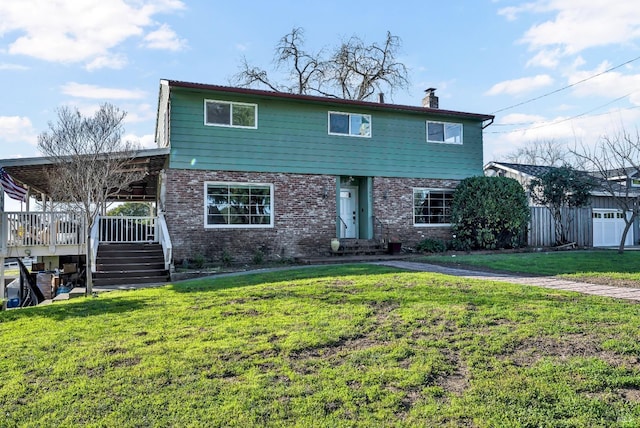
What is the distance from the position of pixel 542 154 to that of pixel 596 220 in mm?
23943

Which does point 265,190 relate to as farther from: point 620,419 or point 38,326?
point 620,419

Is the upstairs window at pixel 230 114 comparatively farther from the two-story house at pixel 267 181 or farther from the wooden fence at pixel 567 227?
the wooden fence at pixel 567 227

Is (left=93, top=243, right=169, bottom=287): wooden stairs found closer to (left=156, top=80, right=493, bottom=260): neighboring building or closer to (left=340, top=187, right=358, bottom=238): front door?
(left=156, top=80, right=493, bottom=260): neighboring building

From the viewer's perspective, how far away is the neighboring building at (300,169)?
14211mm

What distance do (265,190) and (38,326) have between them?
31.4 ft

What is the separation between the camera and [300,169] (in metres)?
15.7

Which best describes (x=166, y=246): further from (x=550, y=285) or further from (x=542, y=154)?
(x=542, y=154)

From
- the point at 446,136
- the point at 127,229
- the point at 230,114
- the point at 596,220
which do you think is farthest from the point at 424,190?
the point at 127,229

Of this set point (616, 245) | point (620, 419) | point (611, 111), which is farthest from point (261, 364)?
point (616, 245)

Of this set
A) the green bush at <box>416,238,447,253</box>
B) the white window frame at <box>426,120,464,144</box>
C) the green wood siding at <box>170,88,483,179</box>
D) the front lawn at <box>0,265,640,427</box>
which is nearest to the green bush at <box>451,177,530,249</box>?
the green bush at <box>416,238,447,253</box>

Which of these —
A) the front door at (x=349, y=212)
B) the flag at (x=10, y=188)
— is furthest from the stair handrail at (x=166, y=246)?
the front door at (x=349, y=212)

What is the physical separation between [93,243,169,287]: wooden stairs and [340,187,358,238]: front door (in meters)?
6.53

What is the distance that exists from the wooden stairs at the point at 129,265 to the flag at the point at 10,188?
3128mm

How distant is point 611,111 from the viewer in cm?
1742
